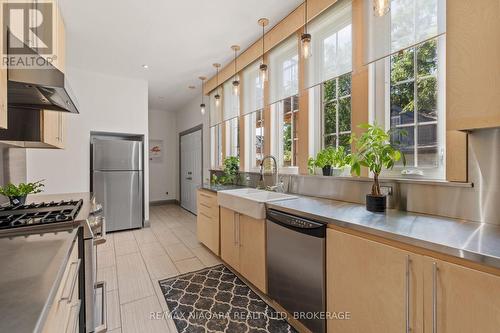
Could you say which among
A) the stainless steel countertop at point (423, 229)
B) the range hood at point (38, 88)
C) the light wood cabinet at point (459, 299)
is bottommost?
the light wood cabinet at point (459, 299)

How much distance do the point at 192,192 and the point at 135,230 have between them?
1.70m

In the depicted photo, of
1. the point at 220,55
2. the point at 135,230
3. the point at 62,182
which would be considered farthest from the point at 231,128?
the point at 62,182

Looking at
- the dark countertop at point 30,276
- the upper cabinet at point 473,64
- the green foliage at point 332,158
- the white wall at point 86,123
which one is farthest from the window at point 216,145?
the upper cabinet at point 473,64

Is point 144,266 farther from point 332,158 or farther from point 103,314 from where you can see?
point 332,158

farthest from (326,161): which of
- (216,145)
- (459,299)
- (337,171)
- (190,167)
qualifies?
(190,167)

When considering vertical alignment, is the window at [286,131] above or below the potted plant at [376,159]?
above

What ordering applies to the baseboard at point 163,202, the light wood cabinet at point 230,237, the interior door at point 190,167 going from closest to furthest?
1. the light wood cabinet at point 230,237
2. the interior door at point 190,167
3. the baseboard at point 163,202

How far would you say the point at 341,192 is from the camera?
204cm

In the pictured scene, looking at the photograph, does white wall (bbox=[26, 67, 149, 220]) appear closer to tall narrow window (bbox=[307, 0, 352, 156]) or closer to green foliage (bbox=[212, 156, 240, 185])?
green foliage (bbox=[212, 156, 240, 185])

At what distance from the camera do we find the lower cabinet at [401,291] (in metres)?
0.88

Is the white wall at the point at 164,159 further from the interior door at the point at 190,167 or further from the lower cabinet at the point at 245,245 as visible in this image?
the lower cabinet at the point at 245,245

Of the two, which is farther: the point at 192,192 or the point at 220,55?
the point at 192,192

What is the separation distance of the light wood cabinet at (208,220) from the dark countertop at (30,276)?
68.9 inches

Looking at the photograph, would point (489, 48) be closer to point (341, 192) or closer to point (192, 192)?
point (341, 192)
